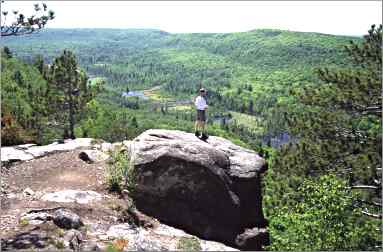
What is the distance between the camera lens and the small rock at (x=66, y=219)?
44.9ft

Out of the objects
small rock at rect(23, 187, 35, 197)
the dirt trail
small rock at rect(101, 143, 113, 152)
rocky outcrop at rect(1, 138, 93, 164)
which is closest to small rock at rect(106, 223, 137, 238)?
the dirt trail

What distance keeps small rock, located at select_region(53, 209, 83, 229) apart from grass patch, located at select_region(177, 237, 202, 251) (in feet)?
11.3

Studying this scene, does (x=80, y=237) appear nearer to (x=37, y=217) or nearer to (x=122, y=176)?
(x=37, y=217)

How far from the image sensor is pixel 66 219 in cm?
1378

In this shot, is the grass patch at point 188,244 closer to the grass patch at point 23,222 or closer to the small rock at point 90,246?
the small rock at point 90,246

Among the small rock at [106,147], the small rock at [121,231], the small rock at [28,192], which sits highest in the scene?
the small rock at [106,147]

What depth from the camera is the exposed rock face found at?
17453 millimetres

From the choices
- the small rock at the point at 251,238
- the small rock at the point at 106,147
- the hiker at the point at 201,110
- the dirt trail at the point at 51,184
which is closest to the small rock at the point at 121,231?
the dirt trail at the point at 51,184

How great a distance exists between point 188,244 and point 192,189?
8.83 ft

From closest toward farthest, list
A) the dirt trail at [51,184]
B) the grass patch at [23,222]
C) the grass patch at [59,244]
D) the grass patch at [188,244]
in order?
the grass patch at [59,244] < the grass patch at [23,222] < the dirt trail at [51,184] < the grass patch at [188,244]

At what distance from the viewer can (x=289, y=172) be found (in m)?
22.8

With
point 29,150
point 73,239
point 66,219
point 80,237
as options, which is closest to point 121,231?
point 80,237

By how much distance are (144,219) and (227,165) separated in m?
4.54

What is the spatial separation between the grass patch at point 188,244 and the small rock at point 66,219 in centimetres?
345
